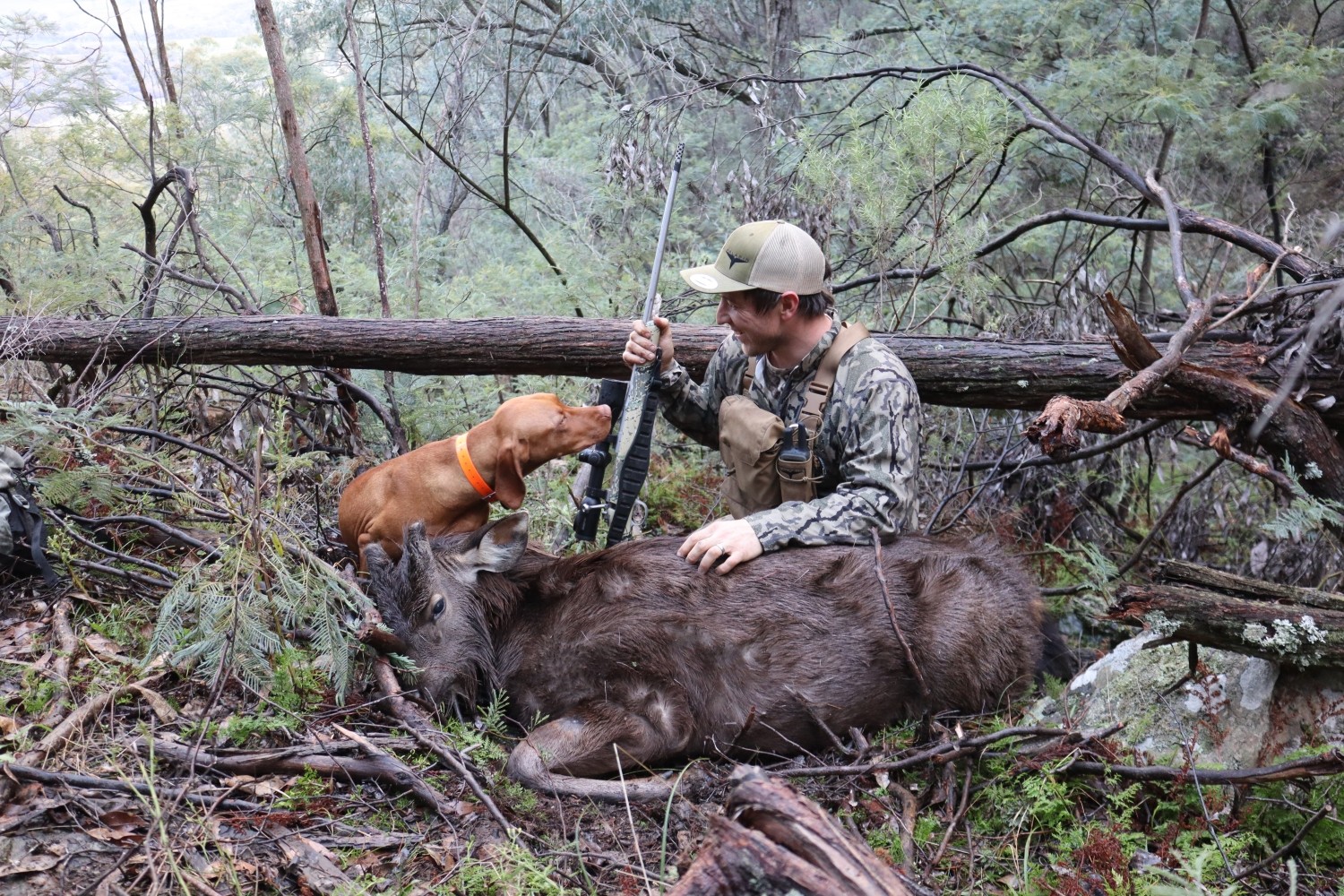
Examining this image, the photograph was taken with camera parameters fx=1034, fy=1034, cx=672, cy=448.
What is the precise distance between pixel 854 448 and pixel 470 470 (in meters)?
2.43

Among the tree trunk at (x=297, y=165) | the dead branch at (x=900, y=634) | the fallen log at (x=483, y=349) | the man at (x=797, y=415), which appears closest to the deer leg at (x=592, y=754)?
the man at (x=797, y=415)

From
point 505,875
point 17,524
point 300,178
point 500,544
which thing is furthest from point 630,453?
point 300,178

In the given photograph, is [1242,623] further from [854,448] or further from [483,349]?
[483,349]

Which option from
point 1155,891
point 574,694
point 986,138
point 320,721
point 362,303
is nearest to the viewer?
point 1155,891

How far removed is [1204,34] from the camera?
1091 cm

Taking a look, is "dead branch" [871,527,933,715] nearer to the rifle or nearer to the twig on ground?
the twig on ground

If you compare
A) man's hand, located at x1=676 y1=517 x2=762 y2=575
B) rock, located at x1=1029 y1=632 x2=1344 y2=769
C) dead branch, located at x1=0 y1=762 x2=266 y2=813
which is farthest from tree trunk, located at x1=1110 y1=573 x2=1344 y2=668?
dead branch, located at x1=0 y1=762 x2=266 y2=813

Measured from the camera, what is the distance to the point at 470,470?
659 centimetres

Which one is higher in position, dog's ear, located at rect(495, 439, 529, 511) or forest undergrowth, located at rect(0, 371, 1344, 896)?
dog's ear, located at rect(495, 439, 529, 511)

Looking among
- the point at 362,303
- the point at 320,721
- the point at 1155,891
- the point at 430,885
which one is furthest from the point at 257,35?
the point at 1155,891

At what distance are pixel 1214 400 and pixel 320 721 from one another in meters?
5.15

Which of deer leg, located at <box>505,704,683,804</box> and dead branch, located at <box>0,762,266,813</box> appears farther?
deer leg, located at <box>505,704,683,804</box>

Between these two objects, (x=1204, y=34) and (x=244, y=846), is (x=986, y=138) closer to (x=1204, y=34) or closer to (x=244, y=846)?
(x=1204, y=34)

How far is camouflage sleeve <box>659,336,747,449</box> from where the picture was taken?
6.68 meters
